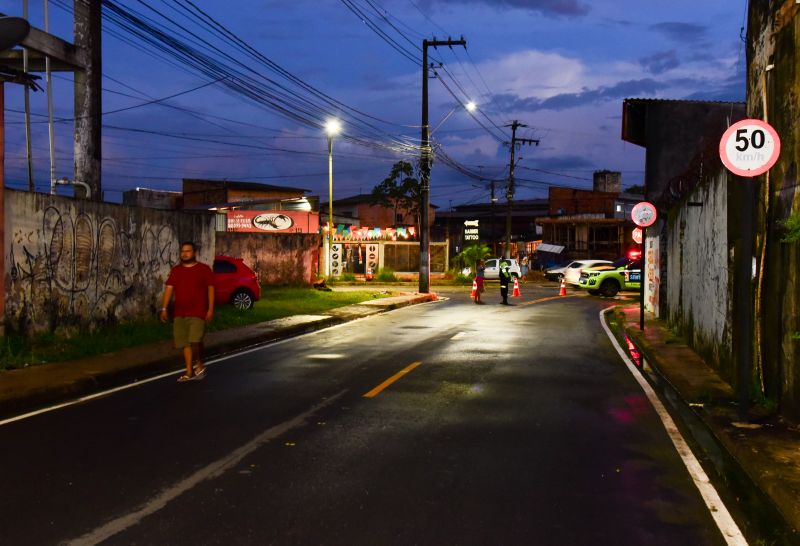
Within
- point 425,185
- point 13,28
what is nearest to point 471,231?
point 425,185

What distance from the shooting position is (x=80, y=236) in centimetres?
1343

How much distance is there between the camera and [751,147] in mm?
7121

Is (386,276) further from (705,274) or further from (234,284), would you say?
(705,274)

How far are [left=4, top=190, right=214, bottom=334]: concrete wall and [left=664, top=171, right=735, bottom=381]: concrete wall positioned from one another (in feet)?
36.0

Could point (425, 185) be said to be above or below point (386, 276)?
above

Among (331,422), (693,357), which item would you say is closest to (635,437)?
(331,422)

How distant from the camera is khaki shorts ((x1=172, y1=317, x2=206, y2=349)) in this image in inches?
390

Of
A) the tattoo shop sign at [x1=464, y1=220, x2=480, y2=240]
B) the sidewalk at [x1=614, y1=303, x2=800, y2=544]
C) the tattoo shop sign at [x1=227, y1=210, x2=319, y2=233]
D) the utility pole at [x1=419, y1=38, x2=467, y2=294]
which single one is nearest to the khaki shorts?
the sidewalk at [x1=614, y1=303, x2=800, y2=544]

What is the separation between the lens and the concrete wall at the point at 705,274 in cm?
1053

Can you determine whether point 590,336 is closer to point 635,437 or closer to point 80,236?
point 635,437

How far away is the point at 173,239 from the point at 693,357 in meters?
11.8

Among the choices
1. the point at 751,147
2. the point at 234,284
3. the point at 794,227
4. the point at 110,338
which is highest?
the point at 751,147

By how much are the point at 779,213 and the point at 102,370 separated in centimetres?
900

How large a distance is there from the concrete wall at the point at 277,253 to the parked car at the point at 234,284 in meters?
12.2
